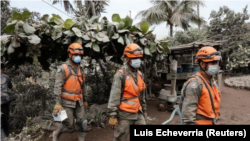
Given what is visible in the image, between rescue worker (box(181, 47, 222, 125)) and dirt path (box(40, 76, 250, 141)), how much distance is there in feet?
9.81

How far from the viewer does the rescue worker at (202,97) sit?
217 centimetres

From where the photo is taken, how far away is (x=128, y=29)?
461cm

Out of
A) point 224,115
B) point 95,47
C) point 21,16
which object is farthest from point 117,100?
point 224,115

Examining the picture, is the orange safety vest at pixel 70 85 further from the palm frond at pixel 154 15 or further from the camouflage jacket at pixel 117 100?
the palm frond at pixel 154 15

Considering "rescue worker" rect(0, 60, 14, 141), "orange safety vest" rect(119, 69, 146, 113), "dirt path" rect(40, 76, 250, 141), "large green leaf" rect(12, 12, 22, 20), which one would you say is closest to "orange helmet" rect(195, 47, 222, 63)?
"orange safety vest" rect(119, 69, 146, 113)

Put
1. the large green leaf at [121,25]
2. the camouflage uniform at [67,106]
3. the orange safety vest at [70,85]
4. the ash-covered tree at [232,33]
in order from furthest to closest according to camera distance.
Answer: the ash-covered tree at [232,33] → the large green leaf at [121,25] → the orange safety vest at [70,85] → the camouflage uniform at [67,106]

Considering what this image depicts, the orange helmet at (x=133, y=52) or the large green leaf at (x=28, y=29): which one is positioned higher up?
the large green leaf at (x=28, y=29)

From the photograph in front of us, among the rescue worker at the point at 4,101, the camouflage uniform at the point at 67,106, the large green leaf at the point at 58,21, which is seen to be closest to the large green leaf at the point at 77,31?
the large green leaf at the point at 58,21

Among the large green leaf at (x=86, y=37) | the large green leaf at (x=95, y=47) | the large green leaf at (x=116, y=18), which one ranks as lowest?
the large green leaf at (x=95, y=47)

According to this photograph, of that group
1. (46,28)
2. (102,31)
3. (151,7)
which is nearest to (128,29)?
(102,31)

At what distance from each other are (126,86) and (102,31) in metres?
1.94

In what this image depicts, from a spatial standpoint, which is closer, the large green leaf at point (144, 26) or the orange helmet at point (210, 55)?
the orange helmet at point (210, 55)

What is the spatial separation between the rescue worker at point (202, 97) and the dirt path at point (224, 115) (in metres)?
2.99

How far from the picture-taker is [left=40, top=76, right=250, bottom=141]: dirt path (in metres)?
4.81
